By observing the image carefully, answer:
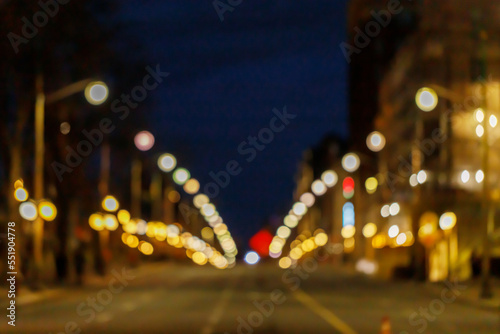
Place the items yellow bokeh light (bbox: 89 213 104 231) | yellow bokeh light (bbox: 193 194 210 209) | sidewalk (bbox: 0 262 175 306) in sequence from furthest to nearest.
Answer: yellow bokeh light (bbox: 193 194 210 209)
yellow bokeh light (bbox: 89 213 104 231)
sidewalk (bbox: 0 262 175 306)

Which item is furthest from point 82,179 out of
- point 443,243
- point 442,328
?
point 442,328

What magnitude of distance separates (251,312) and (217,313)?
1.28 m

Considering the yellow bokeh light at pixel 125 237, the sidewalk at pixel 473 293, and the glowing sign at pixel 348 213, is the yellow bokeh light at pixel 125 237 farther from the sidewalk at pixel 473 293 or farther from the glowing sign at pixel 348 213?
the glowing sign at pixel 348 213

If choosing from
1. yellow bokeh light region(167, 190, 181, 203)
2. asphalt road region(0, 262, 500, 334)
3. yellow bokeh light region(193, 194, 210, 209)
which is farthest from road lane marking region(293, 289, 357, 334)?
yellow bokeh light region(167, 190, 181, 203)

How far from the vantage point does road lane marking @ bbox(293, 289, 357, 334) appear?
82.6ft

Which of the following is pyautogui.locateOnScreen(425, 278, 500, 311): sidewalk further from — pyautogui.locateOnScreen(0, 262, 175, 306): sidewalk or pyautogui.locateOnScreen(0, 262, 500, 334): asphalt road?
pyautogui.locateOnScreen(0, 262, 175, 306): sidewalk

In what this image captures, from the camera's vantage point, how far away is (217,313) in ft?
102

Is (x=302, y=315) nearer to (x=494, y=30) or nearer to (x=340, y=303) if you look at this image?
(x=340, y=303)

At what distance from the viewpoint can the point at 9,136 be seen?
53.8m

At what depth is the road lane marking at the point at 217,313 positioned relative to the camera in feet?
80.1

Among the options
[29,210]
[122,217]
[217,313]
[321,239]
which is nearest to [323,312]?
[217,313]

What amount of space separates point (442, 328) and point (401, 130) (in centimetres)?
7299

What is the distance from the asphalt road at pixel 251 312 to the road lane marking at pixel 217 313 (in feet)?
0.09

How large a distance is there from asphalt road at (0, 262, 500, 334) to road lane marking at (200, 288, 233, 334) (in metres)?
0.03
